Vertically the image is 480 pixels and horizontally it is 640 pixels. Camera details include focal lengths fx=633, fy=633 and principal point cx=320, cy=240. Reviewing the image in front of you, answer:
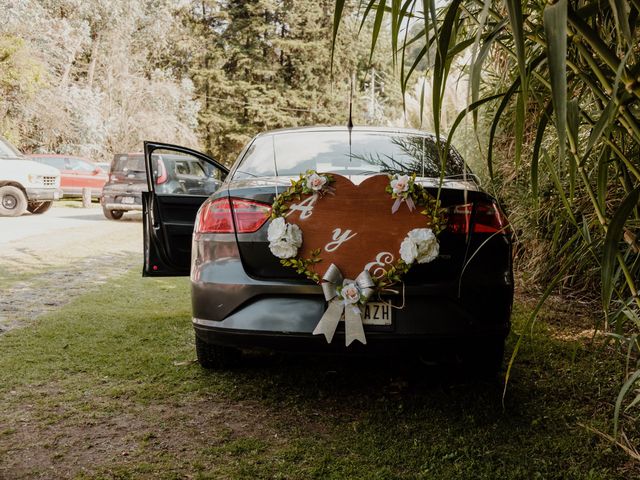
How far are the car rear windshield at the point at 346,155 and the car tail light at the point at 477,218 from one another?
0.34 m

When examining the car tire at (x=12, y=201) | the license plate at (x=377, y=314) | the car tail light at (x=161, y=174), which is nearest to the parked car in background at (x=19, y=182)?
the car tire at (x=12, y=201)

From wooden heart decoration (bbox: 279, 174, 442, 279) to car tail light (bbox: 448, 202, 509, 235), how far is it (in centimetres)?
15

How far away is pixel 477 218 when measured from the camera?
9.62ft

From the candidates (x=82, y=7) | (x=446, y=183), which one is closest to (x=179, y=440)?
(x=446, y=183)

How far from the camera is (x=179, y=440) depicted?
9.07 feet

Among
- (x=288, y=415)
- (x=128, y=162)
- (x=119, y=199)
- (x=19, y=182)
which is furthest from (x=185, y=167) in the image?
(x=288, y=415)

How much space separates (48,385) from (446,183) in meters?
2.37

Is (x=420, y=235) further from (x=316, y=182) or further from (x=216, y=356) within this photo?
(x=216, y=356)

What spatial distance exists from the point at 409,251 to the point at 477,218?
408 mm

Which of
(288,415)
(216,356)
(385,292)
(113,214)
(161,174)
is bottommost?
(288,415)

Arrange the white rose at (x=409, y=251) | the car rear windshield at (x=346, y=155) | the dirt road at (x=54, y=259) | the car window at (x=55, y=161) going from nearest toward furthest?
the white rose at (x=409, y=251) < the car rear windshield at (x=346, y=155) < the dirt road at (x=54, y=259) < the car window at (x=55, y=161)

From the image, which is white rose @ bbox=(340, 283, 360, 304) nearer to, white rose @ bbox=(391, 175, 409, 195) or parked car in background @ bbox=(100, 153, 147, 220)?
white rose @ bbox=(391, 175, 409, 195)

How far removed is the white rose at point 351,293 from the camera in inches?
109

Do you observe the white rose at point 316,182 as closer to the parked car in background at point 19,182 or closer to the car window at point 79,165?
the parked car in background at point 19,182
